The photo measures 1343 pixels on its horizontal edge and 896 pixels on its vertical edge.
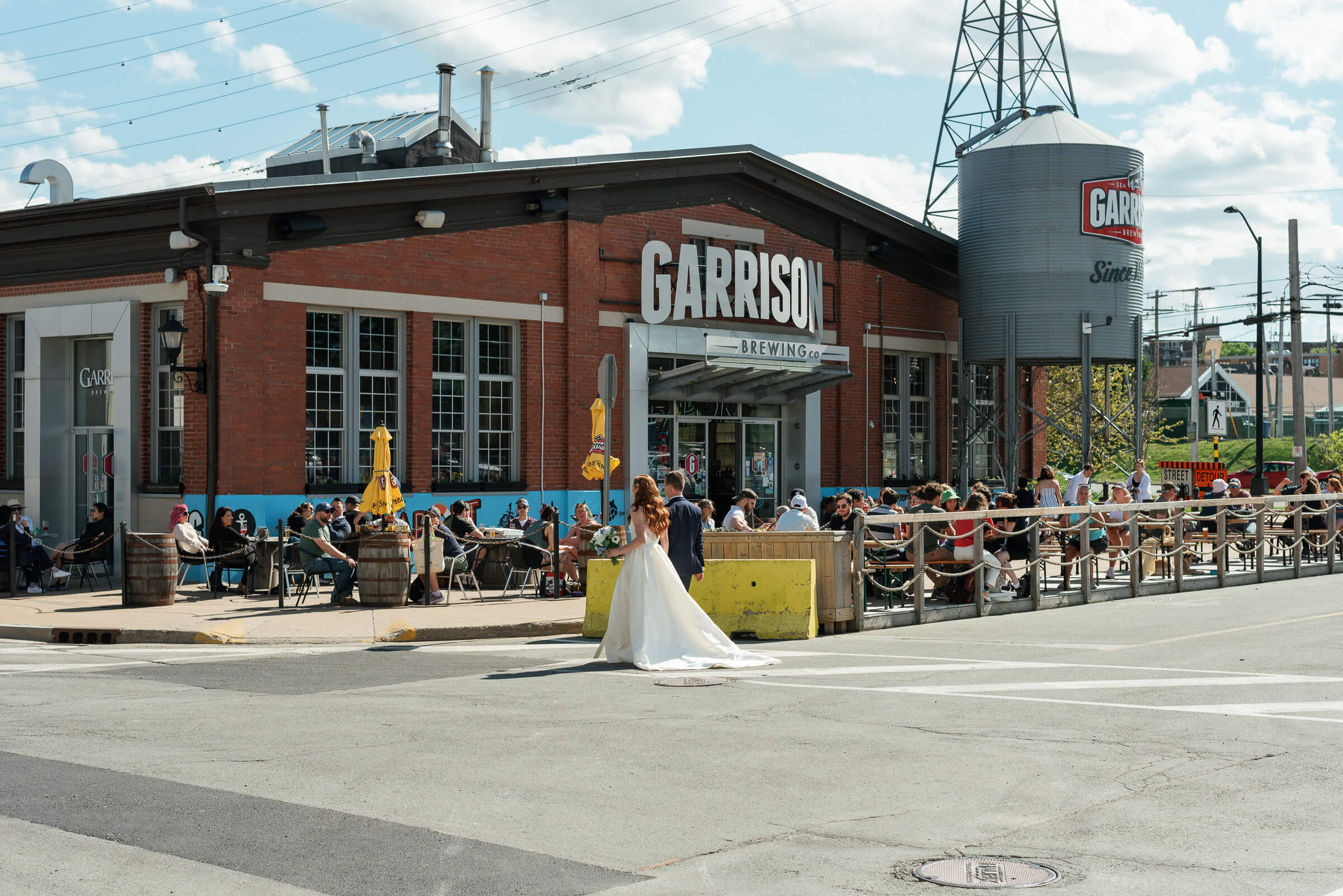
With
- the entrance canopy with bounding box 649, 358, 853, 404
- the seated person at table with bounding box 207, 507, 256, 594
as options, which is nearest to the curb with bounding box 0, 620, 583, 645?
the seated person at table with bounding box 207, 507, 256, 594

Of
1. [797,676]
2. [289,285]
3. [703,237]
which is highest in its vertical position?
[703,237]

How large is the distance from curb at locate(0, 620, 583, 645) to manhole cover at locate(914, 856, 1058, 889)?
966 cm

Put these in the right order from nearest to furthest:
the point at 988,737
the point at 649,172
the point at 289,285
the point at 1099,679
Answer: the point at 988,737, the point at 1099,679, the point at 289,285, the point at 649,172

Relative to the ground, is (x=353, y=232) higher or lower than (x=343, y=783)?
higher

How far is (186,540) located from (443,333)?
6.09 meters

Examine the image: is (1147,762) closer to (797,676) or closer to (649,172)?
(797,676)

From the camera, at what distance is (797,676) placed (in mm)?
11789

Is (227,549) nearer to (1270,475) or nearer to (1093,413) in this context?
(1093,413)

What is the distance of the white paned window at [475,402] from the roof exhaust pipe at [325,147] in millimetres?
6836

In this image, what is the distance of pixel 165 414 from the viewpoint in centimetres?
2106

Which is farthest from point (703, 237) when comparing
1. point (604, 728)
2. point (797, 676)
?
point (604, 728)

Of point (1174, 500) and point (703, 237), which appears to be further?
point (703, 237)

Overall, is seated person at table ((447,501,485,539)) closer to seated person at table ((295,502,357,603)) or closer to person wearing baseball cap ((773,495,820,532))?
seated person at table ((295,502,357,603))

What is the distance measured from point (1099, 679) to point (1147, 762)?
3386 mm
